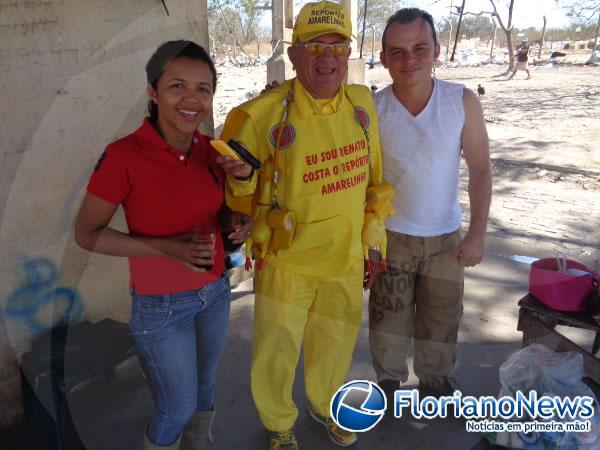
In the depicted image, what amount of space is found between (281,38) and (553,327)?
5494 millimetres

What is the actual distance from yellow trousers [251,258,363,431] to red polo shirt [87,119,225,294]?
1.47 feet

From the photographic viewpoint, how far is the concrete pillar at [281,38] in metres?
6.75

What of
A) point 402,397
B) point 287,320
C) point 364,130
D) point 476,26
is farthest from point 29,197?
point 476,26

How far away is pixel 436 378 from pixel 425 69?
1.73m

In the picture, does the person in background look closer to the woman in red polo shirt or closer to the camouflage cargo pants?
the camouflage cargo pants

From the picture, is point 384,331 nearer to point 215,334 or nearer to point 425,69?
point 215,334

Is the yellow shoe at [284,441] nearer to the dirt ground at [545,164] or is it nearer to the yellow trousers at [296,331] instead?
the yellow trousers at [296,331]

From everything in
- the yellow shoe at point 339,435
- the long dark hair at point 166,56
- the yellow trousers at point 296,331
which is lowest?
the yellow shoe at point 339,435

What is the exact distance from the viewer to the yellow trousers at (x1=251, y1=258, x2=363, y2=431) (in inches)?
94.7

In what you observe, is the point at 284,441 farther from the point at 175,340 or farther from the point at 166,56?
the point at 166,56

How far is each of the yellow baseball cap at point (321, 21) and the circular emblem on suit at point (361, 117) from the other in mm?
331

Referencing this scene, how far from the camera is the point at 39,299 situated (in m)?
2.82

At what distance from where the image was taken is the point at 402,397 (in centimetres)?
299

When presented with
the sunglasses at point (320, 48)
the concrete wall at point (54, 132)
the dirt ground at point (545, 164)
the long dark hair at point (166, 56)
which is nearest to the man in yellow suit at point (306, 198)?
the sunglasses at point (320, 48)
